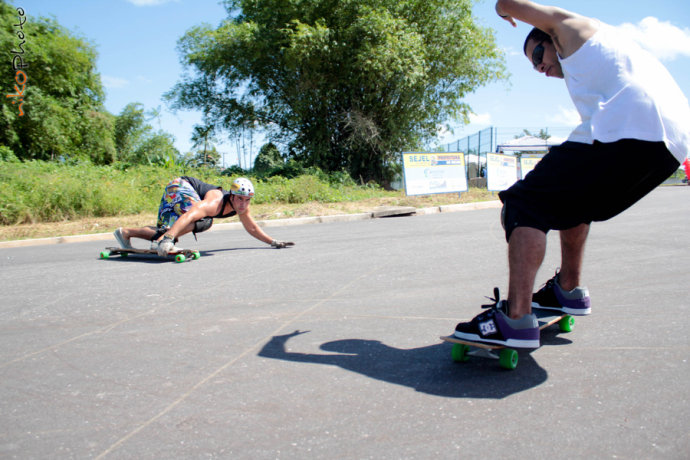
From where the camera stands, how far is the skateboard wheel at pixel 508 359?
2322mm

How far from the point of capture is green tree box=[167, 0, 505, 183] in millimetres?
21281

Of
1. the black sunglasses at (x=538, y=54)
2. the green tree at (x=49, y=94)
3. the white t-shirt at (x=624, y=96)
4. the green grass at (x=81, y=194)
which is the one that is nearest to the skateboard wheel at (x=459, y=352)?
the white t-shirt at (x=624, y=96)

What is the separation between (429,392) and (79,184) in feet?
42.5

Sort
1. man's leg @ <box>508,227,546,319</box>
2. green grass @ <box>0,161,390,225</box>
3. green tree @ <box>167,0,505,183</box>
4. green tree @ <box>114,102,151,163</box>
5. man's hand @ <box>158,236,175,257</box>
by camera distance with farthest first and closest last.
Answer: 1. green tree @ <box>114,102,151,163</box>
2. green tree @ <box>167,0,505,183</box>
3. green grass @ <box>0,161,390,225</box>
4. man's hand @ <box>158,236,175,257</box>
5. man's leg @ <box>508,227,546,319</box>

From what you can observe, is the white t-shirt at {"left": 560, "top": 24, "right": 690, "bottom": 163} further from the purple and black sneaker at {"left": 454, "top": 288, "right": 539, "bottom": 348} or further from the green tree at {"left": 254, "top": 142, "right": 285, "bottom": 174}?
the green tree at {"left": 254, "top": 142, "right": 285, "bottom": 174}

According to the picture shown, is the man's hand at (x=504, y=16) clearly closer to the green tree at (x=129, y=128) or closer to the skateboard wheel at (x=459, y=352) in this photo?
the skateboard wheel at (x=459, y=352)

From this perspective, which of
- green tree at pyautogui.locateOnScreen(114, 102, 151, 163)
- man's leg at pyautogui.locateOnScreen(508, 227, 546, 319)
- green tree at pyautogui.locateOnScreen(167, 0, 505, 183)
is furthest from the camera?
green tree at pyautogui.locateOnScreen(114, 102, 151, 163)

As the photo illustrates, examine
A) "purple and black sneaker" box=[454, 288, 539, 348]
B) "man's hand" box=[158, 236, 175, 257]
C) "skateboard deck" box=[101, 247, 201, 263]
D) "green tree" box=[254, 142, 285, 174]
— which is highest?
"green tree" box=[254, 142, 285, 174]

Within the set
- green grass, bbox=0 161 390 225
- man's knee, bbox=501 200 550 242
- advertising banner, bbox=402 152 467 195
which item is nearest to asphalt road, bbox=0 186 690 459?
man's knee, bbox=501 200 550 242

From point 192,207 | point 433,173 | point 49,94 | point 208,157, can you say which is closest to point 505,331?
point 192,207

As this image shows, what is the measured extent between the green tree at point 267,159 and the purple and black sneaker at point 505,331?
22.1 metres

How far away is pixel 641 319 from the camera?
299 centimetres

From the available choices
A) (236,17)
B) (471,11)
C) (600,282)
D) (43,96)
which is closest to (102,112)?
(43,96)

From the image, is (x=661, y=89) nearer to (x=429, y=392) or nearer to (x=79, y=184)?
(x=429, y=392)
